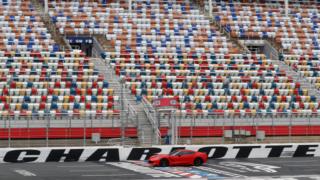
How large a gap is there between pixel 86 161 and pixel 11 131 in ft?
14.7

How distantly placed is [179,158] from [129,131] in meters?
6.87

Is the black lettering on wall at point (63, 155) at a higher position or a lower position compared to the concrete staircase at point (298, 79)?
lower

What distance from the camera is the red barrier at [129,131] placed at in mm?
41219

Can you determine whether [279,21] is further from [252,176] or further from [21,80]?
[252,176]

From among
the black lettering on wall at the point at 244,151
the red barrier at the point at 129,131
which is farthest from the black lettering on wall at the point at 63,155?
the black lettering on wall at the point at 244,151

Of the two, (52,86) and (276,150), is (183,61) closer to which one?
(52,86)

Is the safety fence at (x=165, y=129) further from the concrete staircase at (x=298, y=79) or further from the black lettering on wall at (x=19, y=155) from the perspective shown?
the concrete staircase at (x=298, y=79)

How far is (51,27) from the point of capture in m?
58.3

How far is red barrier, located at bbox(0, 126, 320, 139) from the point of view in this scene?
4122cm

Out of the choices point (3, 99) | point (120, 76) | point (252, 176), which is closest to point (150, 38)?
point (120, 76)

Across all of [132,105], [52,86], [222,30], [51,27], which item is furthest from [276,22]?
[52,86]

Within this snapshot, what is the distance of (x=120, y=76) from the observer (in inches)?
2031

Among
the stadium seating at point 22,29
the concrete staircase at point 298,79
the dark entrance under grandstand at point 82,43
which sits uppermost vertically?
the stadium seating at point 22,29

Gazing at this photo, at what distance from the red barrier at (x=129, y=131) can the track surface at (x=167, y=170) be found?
331 centimetres
